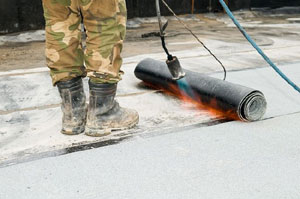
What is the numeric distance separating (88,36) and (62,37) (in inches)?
5.0

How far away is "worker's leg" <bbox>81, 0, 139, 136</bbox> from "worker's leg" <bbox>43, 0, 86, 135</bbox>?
0.06 metres

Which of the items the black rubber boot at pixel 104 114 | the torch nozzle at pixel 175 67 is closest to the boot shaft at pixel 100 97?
the black rubber boot at pixel 104 114

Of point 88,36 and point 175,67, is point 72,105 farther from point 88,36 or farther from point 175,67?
point 175,67

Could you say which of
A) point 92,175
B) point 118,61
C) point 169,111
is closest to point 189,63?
point 169,111

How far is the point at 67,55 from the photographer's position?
1890 mm

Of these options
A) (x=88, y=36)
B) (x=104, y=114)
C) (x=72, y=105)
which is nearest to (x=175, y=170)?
(x=104, y=114)

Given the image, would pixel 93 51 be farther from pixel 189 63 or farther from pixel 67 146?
pixel 189 63

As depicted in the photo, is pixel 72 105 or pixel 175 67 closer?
pixel 72 105

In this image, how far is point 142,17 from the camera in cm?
757

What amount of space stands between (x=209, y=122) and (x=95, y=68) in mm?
A: 716

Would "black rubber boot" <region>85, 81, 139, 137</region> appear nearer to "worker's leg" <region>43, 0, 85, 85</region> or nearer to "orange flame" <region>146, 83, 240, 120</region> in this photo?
"worker's leg" <region>43, 0, 85, 85</region>

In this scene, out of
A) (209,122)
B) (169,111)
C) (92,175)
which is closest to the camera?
(92,175)

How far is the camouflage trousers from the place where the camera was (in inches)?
71.5

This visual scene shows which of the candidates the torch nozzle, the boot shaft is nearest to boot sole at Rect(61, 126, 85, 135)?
the boot shaft
